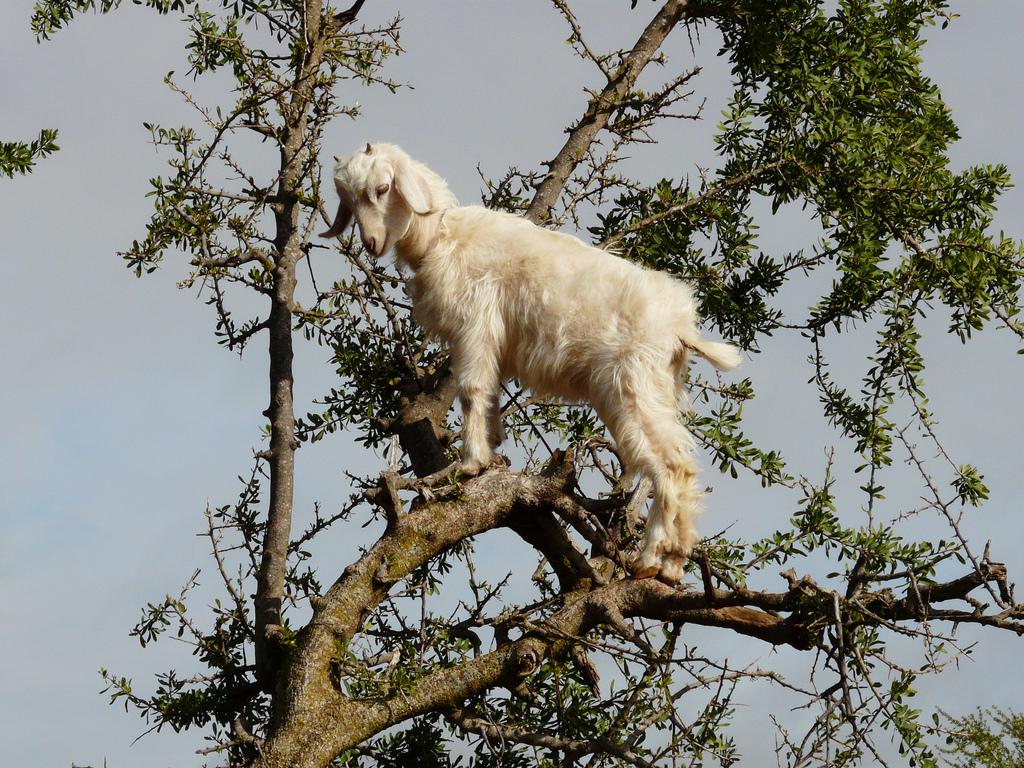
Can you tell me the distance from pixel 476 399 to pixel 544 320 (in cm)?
51

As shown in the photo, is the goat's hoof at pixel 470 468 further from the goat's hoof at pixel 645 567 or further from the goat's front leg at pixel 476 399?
the goat's hoof at pixel 645 567

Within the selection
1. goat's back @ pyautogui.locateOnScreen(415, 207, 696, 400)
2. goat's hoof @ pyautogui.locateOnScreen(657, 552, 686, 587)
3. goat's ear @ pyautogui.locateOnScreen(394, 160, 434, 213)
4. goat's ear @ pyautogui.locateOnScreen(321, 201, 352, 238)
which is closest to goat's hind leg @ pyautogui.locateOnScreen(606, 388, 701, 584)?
goat's hoof @ pyautogui.locateOnScreen(657, 552, 686, 587)

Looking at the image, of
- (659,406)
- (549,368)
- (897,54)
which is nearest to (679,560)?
(659,406)

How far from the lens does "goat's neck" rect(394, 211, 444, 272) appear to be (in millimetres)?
6398

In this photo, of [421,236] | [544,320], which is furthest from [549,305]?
[421,236]

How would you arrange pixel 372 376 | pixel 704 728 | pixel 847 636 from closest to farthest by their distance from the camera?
pixel 847 636, pixel 704 728, pixel 372 376

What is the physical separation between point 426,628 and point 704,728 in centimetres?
143

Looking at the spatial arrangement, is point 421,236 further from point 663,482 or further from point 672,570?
point 672,570

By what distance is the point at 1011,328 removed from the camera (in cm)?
669

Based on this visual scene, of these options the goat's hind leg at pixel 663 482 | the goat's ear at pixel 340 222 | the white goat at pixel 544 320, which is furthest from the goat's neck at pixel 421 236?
the goat's hind leg at pixel 663 482

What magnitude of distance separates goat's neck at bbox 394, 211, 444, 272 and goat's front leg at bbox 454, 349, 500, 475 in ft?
1.84

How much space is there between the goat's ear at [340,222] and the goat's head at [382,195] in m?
0.29

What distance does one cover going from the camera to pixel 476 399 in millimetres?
6195

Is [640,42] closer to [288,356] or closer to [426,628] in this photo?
[288,356]
